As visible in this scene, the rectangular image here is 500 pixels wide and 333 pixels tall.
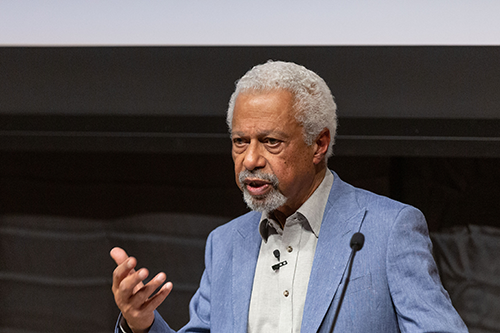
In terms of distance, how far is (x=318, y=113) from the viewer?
1.29 meters

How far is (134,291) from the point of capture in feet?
4.01

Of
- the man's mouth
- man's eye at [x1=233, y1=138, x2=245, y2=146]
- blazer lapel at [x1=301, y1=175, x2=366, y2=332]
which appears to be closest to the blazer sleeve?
blazer lapel at [x1=301, y1=175, x2=366, y2=332]

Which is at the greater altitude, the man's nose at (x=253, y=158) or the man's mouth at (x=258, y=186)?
the man's nose at (x=253, y=158)

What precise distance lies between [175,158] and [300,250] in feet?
4.14

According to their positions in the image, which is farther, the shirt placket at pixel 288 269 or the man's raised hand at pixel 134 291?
the shirt placket at pixel 288 269

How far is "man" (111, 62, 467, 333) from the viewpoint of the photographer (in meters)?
1.17

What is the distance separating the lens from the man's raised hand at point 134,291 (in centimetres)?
116

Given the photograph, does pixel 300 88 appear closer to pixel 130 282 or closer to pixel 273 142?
pixel 273 142

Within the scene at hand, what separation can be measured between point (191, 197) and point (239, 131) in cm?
127

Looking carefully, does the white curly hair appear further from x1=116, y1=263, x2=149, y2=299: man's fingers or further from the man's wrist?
the man's wrist

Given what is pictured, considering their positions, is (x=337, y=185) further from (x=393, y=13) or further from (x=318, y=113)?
(x=393, y=13)

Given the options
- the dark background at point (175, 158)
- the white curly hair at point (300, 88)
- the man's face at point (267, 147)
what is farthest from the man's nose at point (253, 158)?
the dark background at point (175, 158)

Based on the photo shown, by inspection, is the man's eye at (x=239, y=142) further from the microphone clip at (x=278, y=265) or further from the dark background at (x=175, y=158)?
the dark background at (x=175, y=158)

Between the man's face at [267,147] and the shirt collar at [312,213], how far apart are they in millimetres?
96
